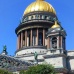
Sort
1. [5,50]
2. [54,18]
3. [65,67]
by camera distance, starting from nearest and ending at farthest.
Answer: [65,67]
[5,50]
[54,18]

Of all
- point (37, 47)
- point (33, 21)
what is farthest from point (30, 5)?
point (37, 47)

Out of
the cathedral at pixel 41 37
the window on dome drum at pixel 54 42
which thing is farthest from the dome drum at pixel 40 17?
the window on dome drum at pixel 54 42

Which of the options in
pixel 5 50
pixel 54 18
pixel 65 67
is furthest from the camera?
pixel 54 18

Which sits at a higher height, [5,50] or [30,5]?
[30,5]

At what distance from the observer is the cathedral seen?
193ft

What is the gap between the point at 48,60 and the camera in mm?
58500

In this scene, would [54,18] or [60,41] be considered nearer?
[60,41]

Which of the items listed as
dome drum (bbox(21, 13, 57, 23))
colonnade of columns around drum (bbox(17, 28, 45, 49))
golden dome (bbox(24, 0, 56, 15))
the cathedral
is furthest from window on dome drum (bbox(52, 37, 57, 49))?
golden dome (bbox(24, 0, 56, 15))

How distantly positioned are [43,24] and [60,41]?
12240 mm

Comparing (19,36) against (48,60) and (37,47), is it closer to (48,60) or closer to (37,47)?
(37,47)

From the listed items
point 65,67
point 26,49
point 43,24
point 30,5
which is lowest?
point 65,67

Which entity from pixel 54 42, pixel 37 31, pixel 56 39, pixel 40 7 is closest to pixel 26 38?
pixel 37 31

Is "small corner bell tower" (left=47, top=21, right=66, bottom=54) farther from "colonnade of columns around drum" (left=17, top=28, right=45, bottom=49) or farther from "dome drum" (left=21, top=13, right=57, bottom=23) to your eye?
"dome drum" (left=21, top=13, right=57, bottom=23)

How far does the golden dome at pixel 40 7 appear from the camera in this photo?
236 feet
